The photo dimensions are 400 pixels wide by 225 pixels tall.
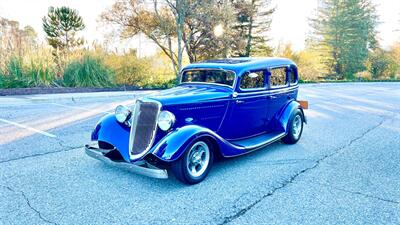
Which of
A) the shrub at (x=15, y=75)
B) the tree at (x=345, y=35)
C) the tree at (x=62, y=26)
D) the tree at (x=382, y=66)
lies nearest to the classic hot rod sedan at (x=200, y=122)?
the shrub at (x=15, y=75)

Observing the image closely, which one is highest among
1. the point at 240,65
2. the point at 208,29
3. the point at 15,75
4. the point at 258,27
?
the point at 258,27

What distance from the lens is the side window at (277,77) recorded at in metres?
5.50

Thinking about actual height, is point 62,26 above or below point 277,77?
above

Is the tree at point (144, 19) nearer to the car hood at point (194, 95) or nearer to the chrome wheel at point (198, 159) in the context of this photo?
the car hood at point (194, 95)

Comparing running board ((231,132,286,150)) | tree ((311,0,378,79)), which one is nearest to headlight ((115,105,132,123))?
running board ((231,132,286,150))

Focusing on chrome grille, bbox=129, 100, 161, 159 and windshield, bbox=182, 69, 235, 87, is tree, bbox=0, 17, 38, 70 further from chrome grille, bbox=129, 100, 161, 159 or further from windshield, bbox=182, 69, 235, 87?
chrome grille, bbox=129, 100, 161, 159

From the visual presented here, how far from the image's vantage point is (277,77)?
571 cm

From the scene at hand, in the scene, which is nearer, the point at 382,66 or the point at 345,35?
the point at 382,66

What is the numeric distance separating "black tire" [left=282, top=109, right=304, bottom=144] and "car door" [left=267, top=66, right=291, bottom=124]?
30 centimetres

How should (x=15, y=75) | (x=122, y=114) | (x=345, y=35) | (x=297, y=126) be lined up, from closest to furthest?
(x=122, y=114)
(x=297, y=126)
(x=15, y=75)
(x=345, y=35)

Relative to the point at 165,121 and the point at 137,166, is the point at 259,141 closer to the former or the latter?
the point at 165,121

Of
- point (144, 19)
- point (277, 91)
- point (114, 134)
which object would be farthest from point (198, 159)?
point (144, 19)

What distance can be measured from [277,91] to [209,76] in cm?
138

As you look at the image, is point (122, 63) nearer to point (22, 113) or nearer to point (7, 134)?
point (22, 113)
